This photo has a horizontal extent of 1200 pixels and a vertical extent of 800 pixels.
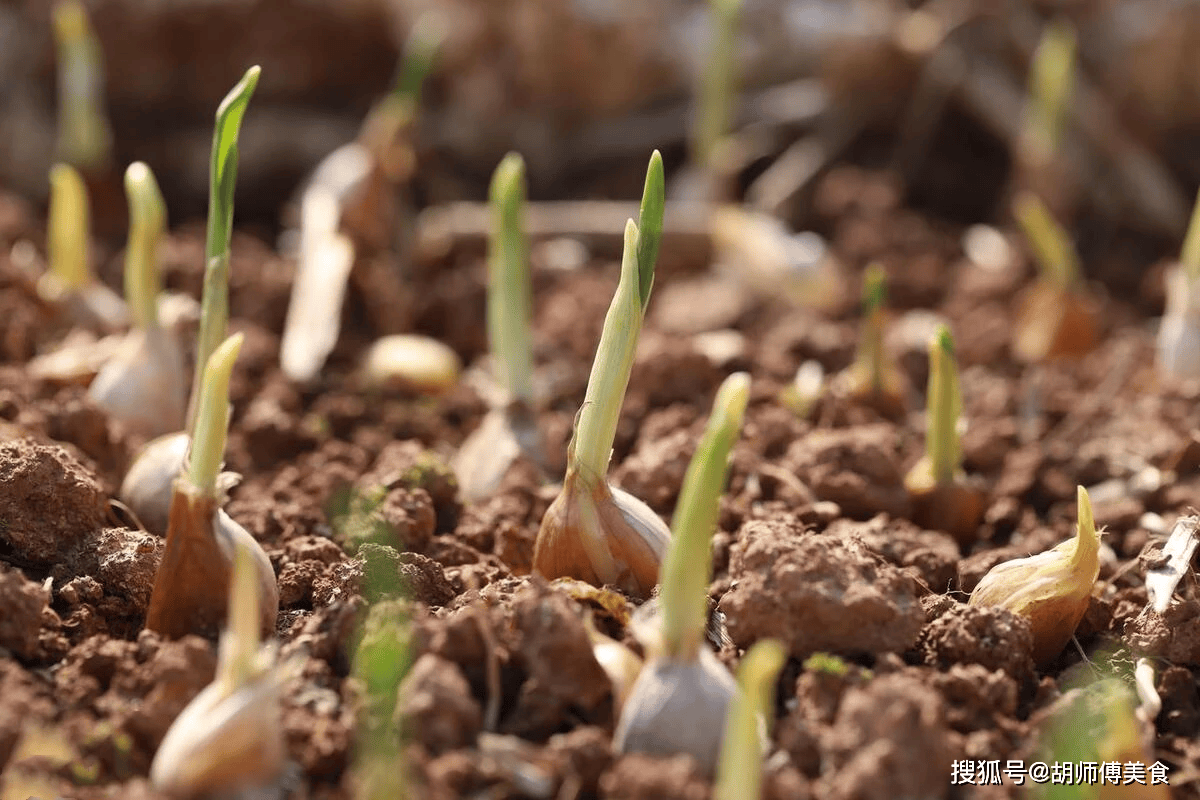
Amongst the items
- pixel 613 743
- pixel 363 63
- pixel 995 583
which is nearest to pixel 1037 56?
pixel 363 63

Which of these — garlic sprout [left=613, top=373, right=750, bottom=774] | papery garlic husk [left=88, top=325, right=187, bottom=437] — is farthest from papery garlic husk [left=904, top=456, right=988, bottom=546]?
papery garlic husk [left=88, top=325, right=187, bottom=437]

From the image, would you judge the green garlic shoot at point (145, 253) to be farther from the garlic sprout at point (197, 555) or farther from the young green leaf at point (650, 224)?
the young green leaf at point (650, 224)

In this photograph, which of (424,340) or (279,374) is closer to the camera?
(279,374)

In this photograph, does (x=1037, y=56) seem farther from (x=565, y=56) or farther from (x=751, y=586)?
(x=751, y=586)

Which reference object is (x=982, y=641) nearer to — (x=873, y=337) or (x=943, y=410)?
(x=943, y=410)

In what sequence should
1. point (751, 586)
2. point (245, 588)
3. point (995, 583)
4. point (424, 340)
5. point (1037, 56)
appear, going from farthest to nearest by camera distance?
point (1037, 56) < point (424, 340) < point (995, 583) < point (751, 586) < point (245, 588)

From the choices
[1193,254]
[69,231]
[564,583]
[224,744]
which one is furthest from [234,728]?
[1193,254]
